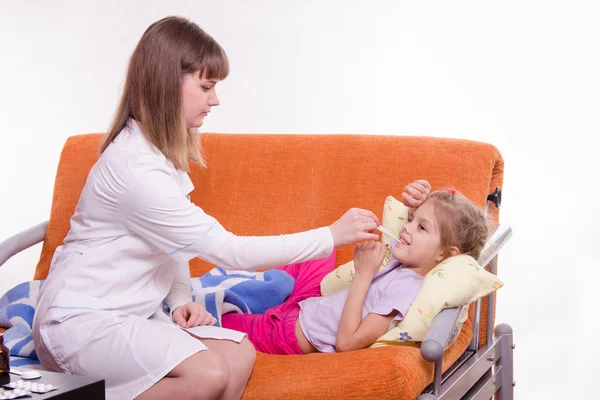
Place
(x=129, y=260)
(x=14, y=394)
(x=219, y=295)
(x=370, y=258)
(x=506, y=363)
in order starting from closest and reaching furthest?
(x=14, y=394)
(x=129, y=260)
(x=370, y=258)
(x=219, y=295)
(x=506, y=363)

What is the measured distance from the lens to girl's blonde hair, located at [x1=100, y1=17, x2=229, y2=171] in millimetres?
1805

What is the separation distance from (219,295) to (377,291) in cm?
44

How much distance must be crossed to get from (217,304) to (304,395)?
1.68ft

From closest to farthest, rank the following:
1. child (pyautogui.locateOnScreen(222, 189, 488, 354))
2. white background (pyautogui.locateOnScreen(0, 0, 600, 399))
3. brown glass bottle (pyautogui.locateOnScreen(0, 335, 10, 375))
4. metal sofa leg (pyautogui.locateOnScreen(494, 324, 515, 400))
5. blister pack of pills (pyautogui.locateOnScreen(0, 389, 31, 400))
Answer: blister pack of pills (pyautogui.locateOnScreen(0, 389, 31, 400))
brown glass bottle (pyautogui.locateOnScreen(0, 335, 10, 375))
child (pyautogui.locateOnScreen(222, 189, 488, 354))
metal sofa leg (pyautogui.locateOnScreen(494, 324, 515, 400))
white background (pyautogui.locateOnScreen(0, 0, 600, 399))

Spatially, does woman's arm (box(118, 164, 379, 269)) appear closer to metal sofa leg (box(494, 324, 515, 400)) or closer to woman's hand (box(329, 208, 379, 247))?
woman's hand (box(329, 208, 379, 247))

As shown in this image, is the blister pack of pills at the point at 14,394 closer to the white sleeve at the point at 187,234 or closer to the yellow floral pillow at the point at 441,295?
the white sleeve at the point at 187,234

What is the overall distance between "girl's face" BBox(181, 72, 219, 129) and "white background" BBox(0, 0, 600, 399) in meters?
1.29

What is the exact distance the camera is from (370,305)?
6.39 ft

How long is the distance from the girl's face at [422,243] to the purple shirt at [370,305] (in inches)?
1.3

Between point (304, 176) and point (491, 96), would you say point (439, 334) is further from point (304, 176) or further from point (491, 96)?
point (491, 96)

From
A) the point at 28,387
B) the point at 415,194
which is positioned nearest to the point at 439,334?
the point at 415,194

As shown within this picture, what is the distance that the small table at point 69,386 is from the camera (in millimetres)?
1344

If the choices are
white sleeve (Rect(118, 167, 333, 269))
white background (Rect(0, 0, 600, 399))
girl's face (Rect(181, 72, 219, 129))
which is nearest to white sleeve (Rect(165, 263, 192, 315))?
white sleeve (Rect(118, 167, 333, 269))

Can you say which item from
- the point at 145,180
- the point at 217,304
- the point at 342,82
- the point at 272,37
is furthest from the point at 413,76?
the point at 145,180
